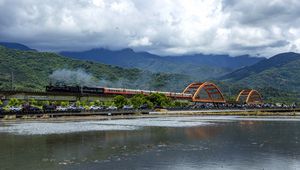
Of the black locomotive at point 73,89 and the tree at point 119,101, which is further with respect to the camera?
the tree at point 119,101

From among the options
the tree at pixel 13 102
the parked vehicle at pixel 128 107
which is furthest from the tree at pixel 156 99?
the tree at pixel 13 102

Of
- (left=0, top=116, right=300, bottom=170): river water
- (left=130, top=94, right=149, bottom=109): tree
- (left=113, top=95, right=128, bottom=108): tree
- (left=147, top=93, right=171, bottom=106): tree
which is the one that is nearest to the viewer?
(left=0, top=116, right=300, bottom=170): river water

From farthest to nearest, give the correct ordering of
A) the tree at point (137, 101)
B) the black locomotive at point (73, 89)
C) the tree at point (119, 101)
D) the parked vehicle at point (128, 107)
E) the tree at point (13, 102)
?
the tree at point (137, 101)
the tree at point (119, 101)
the parked vehicle at point (128, 107)
the black locomotive at point (73, 89)
the tree at point (13, 102)

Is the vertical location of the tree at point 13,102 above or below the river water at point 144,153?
above

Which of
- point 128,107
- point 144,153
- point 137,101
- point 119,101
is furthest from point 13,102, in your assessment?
point 144,153

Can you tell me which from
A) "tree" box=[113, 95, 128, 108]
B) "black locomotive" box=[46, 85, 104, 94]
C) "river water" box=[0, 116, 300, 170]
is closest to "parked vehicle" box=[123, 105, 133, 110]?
"tree" box=[113, 95, 128, 108]

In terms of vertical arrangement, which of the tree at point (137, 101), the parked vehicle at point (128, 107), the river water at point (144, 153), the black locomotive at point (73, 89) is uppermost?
the black locomotive at point (73, 89)

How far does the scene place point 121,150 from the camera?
3584cm

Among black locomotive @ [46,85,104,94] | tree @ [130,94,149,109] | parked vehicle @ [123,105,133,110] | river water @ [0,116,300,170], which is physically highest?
black locomotive @ [46,85,104,94]

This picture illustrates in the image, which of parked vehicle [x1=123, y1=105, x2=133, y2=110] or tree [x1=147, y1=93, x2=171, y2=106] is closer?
parked vehicle [x1=123, y1=105, x2=133, y2=110]

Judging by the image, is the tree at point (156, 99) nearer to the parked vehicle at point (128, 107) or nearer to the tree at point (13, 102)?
the parked vehicle at point (128, 107)

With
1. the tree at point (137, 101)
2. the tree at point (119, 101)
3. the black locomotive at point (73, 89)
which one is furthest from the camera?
the tree at point (137, 101)

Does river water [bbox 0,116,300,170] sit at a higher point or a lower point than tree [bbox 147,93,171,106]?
lower

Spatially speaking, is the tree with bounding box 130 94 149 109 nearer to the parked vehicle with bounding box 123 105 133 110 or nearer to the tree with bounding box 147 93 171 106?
A: the parked vehicle with bounding box 123 105 133 110
